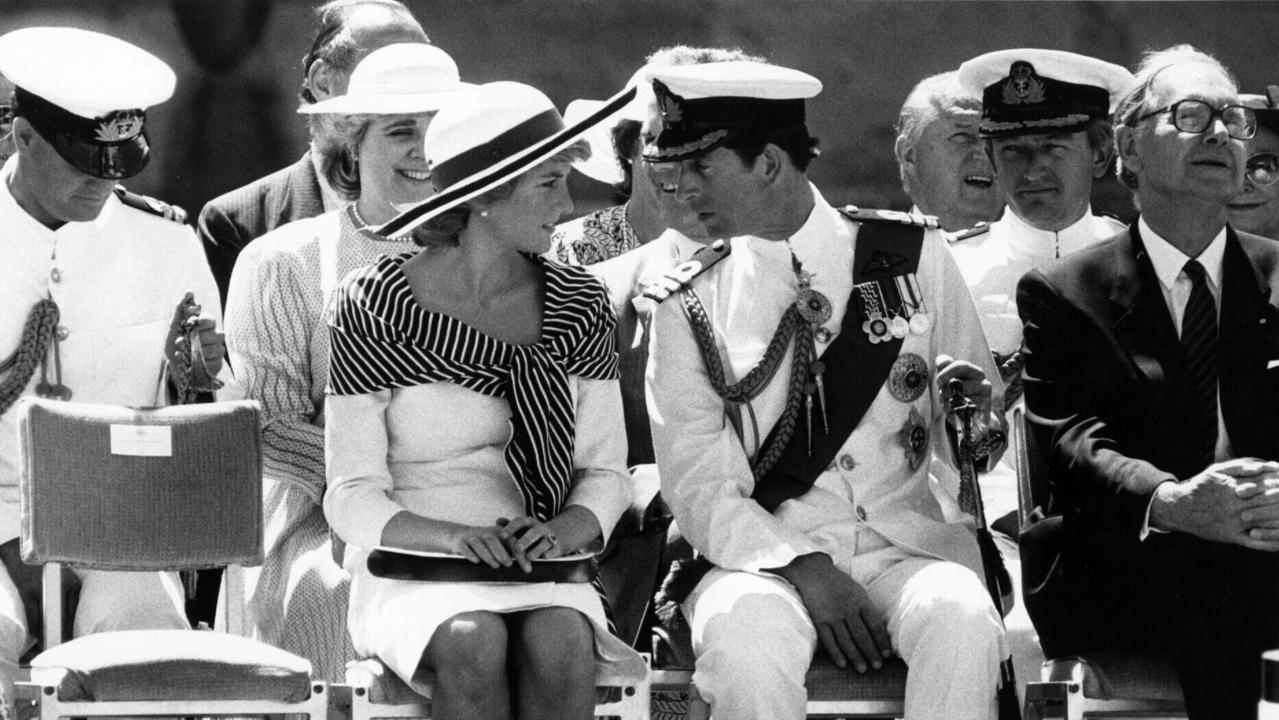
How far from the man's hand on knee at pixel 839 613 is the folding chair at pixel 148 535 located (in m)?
1.05

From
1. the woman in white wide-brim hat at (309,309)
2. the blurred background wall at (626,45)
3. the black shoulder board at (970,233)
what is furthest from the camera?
the blurred background wall at (626,45)

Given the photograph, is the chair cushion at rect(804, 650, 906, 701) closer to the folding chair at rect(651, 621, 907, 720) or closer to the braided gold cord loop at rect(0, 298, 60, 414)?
the folding chair at rect(651, 621, 907, 720)

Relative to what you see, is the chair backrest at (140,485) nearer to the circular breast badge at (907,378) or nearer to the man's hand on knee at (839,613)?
the man's hand on knee at (839,613)

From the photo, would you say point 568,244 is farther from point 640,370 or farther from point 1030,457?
point 1030,457

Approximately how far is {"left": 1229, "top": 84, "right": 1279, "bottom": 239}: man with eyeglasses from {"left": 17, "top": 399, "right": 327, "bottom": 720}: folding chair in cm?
289

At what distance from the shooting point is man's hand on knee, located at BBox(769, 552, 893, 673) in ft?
18.9

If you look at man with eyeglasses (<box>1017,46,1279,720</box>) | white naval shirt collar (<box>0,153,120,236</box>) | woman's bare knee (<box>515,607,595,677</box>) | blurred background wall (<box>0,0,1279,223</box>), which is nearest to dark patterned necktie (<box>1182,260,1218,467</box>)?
man with eyeglasses (<box>1017,46,1279,720</box>)

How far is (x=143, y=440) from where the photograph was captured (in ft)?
19.8

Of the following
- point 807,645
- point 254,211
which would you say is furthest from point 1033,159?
point 254,211

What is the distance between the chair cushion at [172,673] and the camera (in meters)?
5.57

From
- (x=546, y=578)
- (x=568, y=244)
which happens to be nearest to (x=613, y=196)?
(x=568, y=244)

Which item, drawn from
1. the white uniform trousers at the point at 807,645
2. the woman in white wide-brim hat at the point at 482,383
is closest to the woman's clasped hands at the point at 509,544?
the woman in white wide-brim hat at the point at 482,383

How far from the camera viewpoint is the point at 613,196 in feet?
26.0

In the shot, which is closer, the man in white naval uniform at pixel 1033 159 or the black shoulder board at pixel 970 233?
the man in white naval uniform at pixel 1033 159
